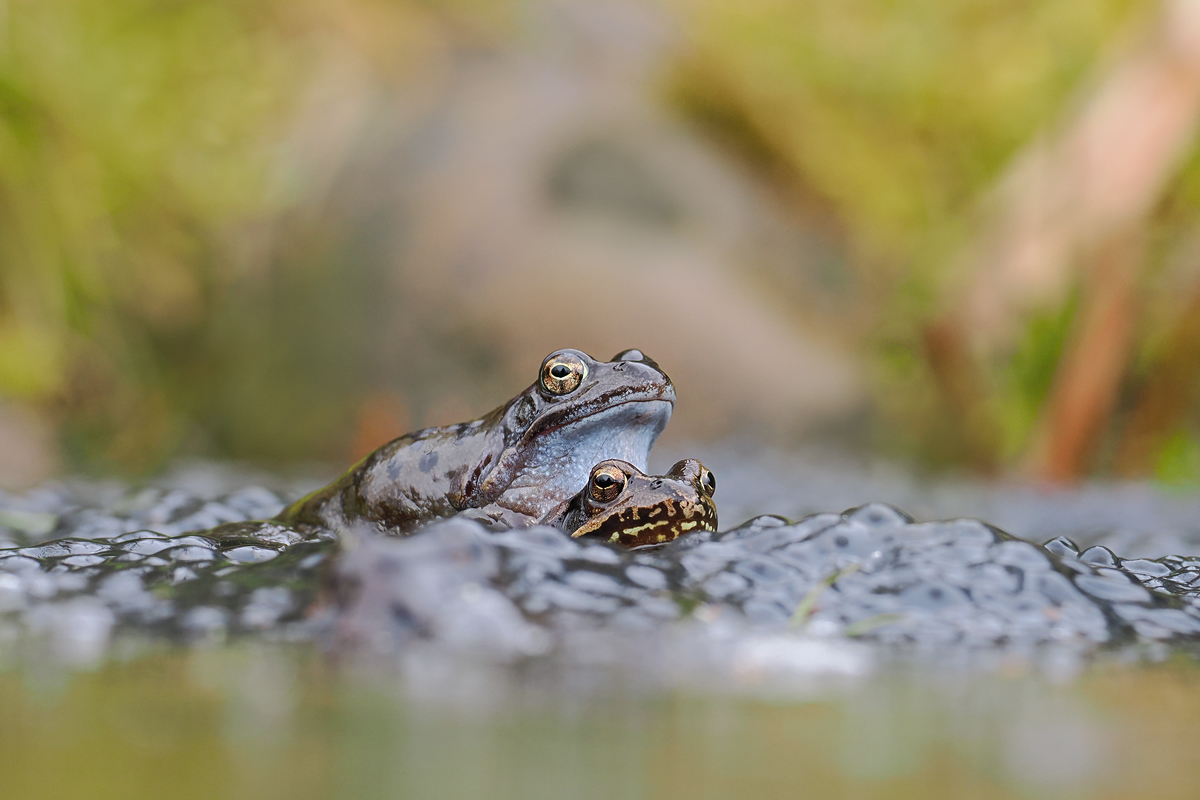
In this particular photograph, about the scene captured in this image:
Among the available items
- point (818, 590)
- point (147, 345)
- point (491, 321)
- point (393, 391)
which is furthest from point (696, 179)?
point (818, 590)

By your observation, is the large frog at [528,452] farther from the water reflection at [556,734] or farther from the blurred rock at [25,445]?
the blurred rock at [25,445]

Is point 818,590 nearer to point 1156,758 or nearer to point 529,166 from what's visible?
point 1156,758

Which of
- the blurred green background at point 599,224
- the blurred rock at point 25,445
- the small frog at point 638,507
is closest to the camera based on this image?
the small frog at point 638,507

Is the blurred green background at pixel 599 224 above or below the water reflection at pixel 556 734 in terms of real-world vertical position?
above

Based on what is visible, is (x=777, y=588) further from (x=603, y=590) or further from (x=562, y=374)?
(x=562, y=374)

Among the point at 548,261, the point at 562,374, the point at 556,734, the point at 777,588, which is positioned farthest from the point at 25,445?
the point at 556,734

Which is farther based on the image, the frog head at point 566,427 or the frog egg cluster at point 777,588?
the frog head at point 566,427

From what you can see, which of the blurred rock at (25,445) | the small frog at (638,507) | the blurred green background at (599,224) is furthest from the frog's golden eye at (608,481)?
the blurred rock at (25,445)

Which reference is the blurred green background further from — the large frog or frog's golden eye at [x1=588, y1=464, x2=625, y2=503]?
frog's golden eye at [x1=588, y1=464, x2=625, y2=503]

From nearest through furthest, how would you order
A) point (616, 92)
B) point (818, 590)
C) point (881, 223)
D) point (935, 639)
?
point (935, 639), point (818, 590), point (616, 92), point (881, 223)
